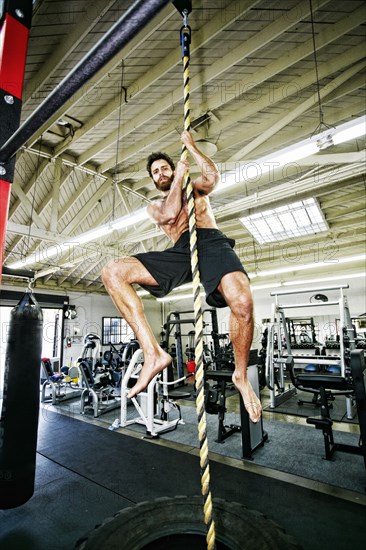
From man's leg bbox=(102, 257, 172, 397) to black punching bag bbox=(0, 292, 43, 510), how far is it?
4.45 ft

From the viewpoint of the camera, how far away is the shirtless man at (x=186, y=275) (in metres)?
1.15

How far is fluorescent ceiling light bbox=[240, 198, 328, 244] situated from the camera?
710 cm

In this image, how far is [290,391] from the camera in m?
6.45

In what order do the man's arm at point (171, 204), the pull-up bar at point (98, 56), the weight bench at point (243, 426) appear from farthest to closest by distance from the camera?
the weight bench at point (243, 426), the man's arm at point (171, 204), the pull-up bar at point (98, 56)

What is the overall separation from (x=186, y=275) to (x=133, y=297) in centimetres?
27

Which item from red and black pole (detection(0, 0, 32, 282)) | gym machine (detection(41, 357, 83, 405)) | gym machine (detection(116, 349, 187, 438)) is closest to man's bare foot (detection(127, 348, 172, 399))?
red and black pole (detection(0, 0, 32, 282))

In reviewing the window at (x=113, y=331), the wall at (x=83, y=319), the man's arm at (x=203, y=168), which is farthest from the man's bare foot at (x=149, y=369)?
the window at (x=113, y=331)

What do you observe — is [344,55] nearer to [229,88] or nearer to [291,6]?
[291,6]

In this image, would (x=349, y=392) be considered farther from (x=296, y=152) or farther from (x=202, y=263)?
(x=202, y=263)

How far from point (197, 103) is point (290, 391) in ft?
19.7

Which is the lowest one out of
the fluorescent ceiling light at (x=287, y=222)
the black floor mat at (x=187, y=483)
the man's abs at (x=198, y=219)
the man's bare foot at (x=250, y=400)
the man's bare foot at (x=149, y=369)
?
the black floor mat at (x=187, y=483)

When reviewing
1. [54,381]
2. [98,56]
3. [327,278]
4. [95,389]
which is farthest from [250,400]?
[327,278]

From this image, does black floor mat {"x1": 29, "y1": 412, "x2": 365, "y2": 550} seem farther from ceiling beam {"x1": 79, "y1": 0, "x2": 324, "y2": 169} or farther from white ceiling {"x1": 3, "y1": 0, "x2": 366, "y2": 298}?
ceiling beam {"x1": 79, "y1": 0, "x2": 324, "y2": 169}

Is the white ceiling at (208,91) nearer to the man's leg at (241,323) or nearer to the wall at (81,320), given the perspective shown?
the man's leg at (241,323)
